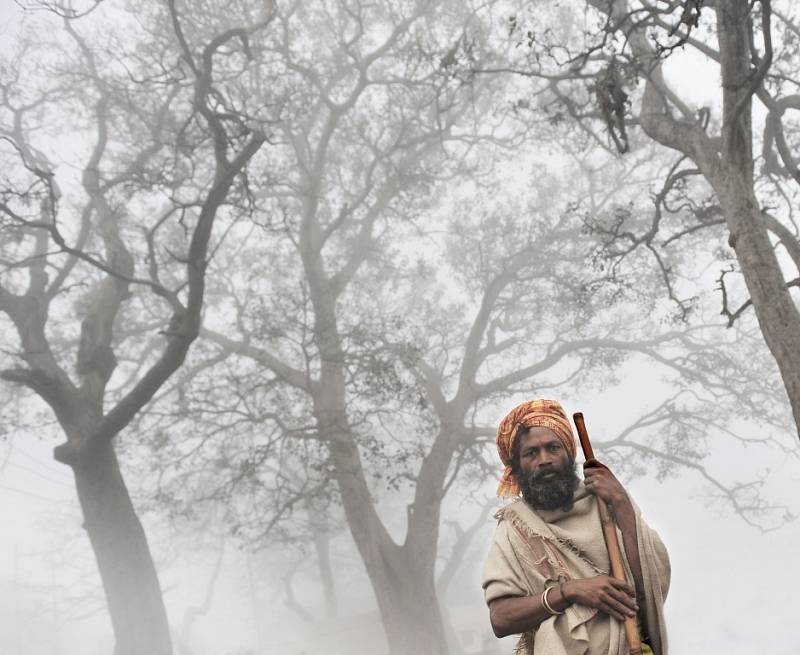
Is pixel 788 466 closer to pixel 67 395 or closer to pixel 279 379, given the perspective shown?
pixel 279 379

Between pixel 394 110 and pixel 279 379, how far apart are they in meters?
5.66

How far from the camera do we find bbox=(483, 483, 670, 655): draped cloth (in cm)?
166

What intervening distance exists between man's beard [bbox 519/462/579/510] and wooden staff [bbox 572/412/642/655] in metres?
0.08

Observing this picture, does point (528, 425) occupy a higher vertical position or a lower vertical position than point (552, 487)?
higher

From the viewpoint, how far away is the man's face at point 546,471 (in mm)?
1844

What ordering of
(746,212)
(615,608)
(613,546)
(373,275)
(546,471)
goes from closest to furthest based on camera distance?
(615,608) < (613,546) < (546,471) < (746,212) < (373,275)

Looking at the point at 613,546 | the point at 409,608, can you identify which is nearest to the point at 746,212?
the point at 613,546

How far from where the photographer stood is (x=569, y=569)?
5.74 ft

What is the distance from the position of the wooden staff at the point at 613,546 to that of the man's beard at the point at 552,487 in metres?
0.08

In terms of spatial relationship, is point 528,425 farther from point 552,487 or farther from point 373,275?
point 373,275

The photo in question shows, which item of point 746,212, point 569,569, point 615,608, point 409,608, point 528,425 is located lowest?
point 615,608

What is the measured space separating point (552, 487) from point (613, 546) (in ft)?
0.67

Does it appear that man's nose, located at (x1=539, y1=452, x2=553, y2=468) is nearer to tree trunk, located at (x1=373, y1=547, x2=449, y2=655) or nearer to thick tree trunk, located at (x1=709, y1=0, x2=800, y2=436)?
thick tree trunk, located at (x1=709, y1=0, x2=800, y2=436)

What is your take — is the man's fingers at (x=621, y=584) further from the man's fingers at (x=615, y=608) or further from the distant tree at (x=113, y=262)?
the distant tree at (x=113, y=262)
